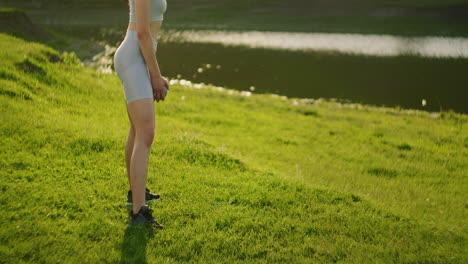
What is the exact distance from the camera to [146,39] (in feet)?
13.5

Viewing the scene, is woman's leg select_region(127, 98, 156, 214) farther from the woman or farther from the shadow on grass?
the shadow on grass

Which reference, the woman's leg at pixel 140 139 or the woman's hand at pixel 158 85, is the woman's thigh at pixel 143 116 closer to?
the woman's leg at pixel 140 139

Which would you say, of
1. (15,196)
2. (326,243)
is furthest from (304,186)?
(15,196)

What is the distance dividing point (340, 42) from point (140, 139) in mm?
32153

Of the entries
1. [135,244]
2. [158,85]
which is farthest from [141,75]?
[135,244]

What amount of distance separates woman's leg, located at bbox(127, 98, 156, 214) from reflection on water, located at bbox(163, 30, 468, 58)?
89.8 feet

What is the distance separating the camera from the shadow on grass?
13.1 feet

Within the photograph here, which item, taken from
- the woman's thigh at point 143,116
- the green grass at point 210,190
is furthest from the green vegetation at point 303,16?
the woman's thigh at point 143,116

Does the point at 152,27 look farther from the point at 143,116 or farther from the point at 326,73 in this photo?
the point at 326,73

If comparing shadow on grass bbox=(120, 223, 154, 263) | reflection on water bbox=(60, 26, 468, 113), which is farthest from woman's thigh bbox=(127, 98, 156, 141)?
reflection on water bbox=(60, 26, 468, 113)

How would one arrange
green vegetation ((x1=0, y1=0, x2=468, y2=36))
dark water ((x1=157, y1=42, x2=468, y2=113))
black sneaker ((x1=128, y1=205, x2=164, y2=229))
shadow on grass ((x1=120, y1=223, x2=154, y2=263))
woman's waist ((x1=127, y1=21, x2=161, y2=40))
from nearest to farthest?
shadow on grass ((x1=120, y1=223, x2=154, y2=263))
woman's waist ((x1=127, y1=21, x2=161, y2=40))
black sneaker ((x1=128, y1=205, x2=164, y2=229))
dark water ((x1=157, y1=42, x2=468, y2=113))
green vegetation ((x1=0, y1=0, x2=468, y2=36))

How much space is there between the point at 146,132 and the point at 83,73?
9.06 m

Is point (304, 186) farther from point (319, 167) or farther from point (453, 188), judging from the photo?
point (453, 188)

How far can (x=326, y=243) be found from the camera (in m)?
4.55
